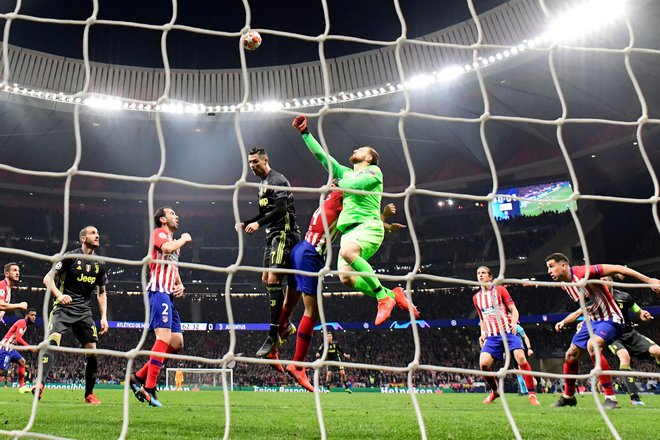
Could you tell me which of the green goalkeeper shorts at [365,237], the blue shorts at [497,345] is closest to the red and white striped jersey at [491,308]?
the blue shorts at [497,345]

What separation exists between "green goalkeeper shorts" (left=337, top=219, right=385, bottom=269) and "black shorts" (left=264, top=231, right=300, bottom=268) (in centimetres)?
62

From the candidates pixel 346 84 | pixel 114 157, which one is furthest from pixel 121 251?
pixel 346 84

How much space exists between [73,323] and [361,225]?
3552 mm

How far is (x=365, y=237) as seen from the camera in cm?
508

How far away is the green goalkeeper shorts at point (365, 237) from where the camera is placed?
504 centimetres

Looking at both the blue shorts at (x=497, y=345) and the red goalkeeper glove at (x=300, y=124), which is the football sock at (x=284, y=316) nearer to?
the red goalkeeper glove at (x=300, y=124)

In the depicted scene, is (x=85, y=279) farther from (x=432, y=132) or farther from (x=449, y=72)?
(x=432, y=132)

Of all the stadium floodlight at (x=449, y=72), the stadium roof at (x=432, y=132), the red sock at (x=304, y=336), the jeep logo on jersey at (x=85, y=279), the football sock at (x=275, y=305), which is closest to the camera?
the red sock at (x=304, y=336)

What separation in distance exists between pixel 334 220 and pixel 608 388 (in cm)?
416

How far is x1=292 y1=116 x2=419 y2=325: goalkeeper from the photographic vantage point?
4844 mm

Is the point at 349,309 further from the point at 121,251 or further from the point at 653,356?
the point at 653,356

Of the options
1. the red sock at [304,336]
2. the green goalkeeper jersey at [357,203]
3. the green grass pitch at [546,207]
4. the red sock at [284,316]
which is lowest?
the red sock at [304,336]

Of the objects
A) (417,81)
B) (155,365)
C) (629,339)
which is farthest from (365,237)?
(417,81)

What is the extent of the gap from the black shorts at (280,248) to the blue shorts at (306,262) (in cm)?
10
